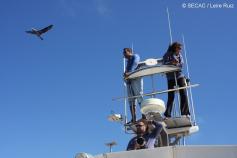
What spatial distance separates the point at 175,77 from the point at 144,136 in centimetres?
419

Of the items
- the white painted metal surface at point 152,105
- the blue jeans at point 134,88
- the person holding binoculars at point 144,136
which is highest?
the blue jeans at point 134,88

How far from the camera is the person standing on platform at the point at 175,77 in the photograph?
1228cm

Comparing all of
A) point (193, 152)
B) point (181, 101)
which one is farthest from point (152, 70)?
point (193, 152)

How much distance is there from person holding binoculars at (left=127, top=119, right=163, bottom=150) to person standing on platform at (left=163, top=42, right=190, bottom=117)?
3.50 metres

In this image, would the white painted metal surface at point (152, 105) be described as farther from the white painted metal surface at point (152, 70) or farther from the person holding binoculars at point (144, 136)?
the person holding binoculars at point (144, 136)

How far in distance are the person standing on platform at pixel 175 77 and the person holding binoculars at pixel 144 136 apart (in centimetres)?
350

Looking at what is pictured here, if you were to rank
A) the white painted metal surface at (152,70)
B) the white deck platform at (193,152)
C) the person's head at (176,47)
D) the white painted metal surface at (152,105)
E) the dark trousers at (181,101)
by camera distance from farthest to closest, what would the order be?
the white painted metal surface at (152,70) < the person's head at (176,47) < the dark trousers at (181,101) < the white painted metal surface at (152,105) < the white deck platform at (193,152)

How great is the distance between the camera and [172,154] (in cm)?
775

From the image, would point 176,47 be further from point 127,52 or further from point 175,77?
point 127,52

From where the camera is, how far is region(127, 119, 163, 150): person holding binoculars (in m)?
8.48

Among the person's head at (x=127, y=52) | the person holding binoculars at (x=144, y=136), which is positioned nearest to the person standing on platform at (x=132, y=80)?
the person's head at (x=127, y=52)

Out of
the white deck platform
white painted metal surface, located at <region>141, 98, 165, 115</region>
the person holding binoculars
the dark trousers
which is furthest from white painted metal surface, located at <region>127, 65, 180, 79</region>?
the white deck platform

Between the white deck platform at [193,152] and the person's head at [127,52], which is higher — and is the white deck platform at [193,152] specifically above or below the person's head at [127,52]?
below

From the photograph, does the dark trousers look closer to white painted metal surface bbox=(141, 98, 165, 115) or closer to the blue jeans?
the blue jeans
